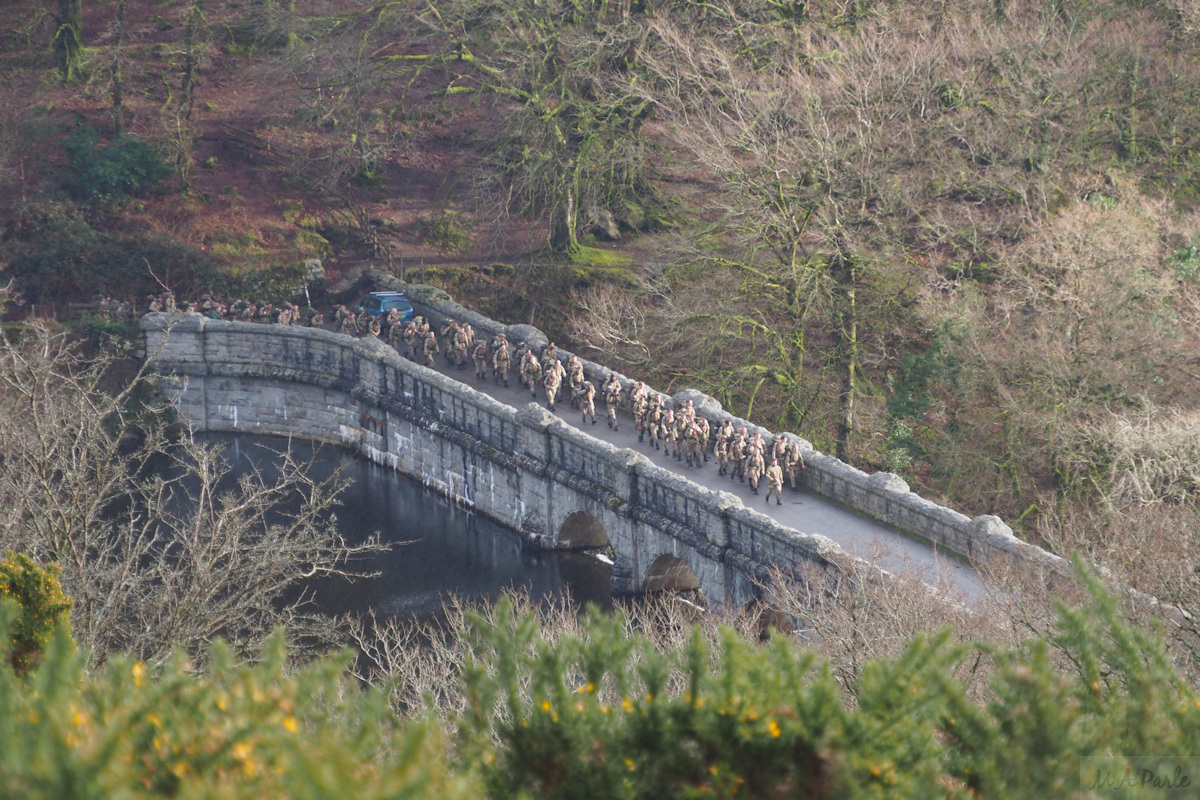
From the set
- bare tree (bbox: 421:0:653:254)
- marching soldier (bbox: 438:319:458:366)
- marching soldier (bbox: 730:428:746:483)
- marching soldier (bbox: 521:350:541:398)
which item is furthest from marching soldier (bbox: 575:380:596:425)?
bare tree (bbox: 421:0:653:254)

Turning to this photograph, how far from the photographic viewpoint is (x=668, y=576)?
1256 inches

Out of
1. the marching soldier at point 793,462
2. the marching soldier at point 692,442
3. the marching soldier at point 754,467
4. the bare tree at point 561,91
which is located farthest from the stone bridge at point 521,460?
the bare tree at point 561,91

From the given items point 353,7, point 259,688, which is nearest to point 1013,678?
point 259,688

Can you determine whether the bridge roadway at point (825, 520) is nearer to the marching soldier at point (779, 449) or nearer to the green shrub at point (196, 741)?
the marching soldier at point (779, 449)

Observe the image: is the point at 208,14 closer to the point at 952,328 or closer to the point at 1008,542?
the point at 952,328

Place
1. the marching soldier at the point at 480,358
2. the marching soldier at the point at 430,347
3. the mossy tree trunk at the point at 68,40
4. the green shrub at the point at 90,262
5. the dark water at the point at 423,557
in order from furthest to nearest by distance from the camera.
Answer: the mossy tree trunk at the point at 68,40
the green shrub at the point at 90,262
the marching soldier at the point at 430,347
the marching soldier at the point at 480,358
the dark water at the point at 423,557

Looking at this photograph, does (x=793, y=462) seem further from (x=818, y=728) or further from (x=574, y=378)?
(x=818, y=728)

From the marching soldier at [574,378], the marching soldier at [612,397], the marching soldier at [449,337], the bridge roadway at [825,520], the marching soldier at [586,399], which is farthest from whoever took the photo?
the marching soldier at [449,337]

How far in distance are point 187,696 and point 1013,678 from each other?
5.59 metres

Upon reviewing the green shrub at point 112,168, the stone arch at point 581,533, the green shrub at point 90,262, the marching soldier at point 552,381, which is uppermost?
the green shrub at point 112,168

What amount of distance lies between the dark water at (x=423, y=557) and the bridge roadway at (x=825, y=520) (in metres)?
3.04

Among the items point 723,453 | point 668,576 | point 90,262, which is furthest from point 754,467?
point 90,262

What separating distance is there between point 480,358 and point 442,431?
108 inches

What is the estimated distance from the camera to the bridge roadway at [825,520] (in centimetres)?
2577
